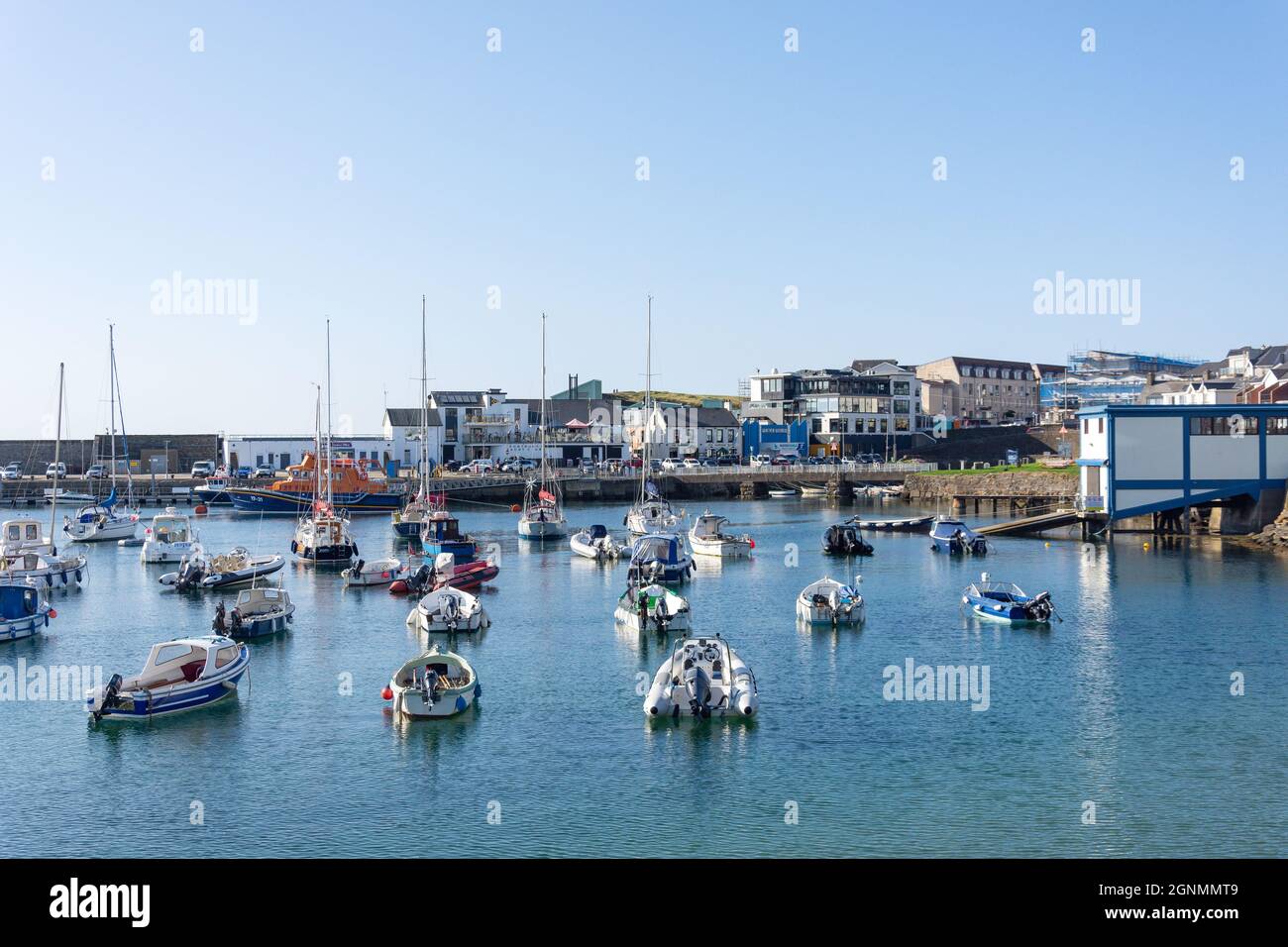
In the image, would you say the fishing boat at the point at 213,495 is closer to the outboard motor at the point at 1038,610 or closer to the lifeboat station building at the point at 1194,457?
the lifeboat station building at the point at 1194,457

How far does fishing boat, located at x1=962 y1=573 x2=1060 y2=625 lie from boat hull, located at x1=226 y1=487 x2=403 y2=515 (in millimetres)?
65674

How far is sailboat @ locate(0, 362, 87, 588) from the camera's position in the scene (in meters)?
55.5

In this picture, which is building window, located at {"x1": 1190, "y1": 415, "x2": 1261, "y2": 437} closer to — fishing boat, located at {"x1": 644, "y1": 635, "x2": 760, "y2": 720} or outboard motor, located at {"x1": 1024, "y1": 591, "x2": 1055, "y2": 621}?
outboard motor, located at {"x1": 1024, "y1": 591, "x2": 1055, "y2": 621}

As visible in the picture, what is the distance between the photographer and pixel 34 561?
56.5 m

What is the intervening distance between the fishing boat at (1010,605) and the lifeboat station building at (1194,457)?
26.9 metres

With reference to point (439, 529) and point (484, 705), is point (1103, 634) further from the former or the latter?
point (439, 529)

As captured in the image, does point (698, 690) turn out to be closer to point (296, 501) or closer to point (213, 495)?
point (296, 501)

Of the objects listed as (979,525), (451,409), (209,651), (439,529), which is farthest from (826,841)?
(451,409)

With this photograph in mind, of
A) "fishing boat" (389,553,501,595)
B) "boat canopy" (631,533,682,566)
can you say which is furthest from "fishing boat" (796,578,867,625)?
"fishing boat" (389,553,501,595)

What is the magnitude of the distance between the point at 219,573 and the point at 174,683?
79.7 ft

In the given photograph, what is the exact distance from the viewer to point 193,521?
9881cm

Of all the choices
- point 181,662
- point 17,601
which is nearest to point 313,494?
point 17,601

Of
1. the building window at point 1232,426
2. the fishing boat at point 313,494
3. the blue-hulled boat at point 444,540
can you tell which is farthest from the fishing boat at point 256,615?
the fishing boat at point 313,494
